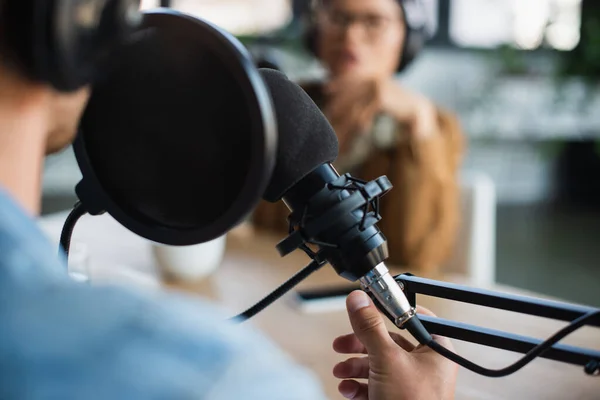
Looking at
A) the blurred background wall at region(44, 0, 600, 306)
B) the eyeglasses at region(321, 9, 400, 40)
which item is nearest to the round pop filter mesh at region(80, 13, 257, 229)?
the eyeglasses at region(321, 9, 400, 40)

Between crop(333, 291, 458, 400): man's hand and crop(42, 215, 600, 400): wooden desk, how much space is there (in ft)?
0.08

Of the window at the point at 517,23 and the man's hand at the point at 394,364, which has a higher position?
A: the man's hand at the point at 394,364

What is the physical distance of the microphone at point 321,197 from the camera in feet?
1.31

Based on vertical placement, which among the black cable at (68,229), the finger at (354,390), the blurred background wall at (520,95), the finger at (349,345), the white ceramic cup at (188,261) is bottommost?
the blurred background wall at (520,95)

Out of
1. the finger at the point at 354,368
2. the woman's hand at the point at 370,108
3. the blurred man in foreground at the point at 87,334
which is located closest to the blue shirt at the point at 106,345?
the blurred man in foreground at the point at 87,334

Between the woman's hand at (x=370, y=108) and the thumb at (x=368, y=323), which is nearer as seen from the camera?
the thumb at (x=368, y=323)

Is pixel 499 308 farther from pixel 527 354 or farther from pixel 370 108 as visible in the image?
pixel 370 108

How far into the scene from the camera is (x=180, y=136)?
357mm

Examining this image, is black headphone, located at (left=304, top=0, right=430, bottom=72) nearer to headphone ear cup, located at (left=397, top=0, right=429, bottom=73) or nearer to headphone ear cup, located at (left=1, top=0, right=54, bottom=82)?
headphone ear cup, located at (left=397, top=0, right=429, bottom=73)

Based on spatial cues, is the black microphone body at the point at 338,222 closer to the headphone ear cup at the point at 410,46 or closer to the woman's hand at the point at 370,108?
the woman's hand at the point at 370,108

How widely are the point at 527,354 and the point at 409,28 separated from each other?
139cm

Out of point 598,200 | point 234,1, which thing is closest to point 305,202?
point 234,1

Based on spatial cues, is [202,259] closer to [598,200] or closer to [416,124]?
[416,124]

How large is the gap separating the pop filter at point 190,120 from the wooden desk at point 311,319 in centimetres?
Answer: 9
